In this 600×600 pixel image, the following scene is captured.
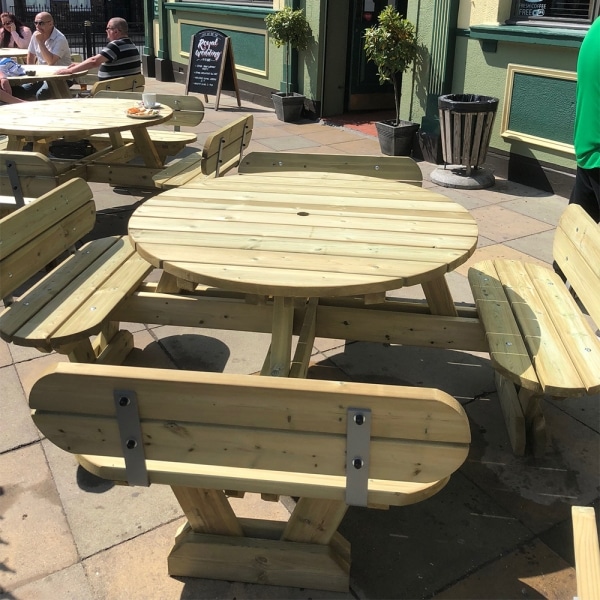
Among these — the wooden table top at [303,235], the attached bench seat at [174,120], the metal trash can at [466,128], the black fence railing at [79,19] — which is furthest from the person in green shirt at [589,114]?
Answer: the black fence railing at [79,19]

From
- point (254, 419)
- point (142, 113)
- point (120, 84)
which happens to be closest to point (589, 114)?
point (254, 419)

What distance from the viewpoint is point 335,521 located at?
6.68ft

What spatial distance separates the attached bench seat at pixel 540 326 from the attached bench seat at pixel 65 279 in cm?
163

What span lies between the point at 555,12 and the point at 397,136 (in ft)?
6.56

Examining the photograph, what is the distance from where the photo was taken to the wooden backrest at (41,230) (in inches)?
106

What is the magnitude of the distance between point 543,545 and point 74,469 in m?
1.85

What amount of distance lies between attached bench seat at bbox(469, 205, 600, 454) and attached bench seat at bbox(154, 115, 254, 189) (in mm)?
1896

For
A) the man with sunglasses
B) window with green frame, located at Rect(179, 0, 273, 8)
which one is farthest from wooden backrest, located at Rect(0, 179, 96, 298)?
window with green frame, located at Rect(179, 0, 273, 8)

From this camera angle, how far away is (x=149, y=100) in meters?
5.33

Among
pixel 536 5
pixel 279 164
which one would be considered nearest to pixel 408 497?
pixel 279 164

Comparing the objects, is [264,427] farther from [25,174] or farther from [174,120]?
[174,120]

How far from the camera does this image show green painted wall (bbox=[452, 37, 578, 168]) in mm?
6117

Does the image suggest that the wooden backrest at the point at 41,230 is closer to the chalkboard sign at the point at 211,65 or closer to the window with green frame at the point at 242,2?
the chalkboard sign at the point at 211,65

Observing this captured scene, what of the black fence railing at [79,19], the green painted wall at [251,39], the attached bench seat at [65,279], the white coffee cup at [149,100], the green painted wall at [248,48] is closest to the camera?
the attached bench seat at [65,279]
